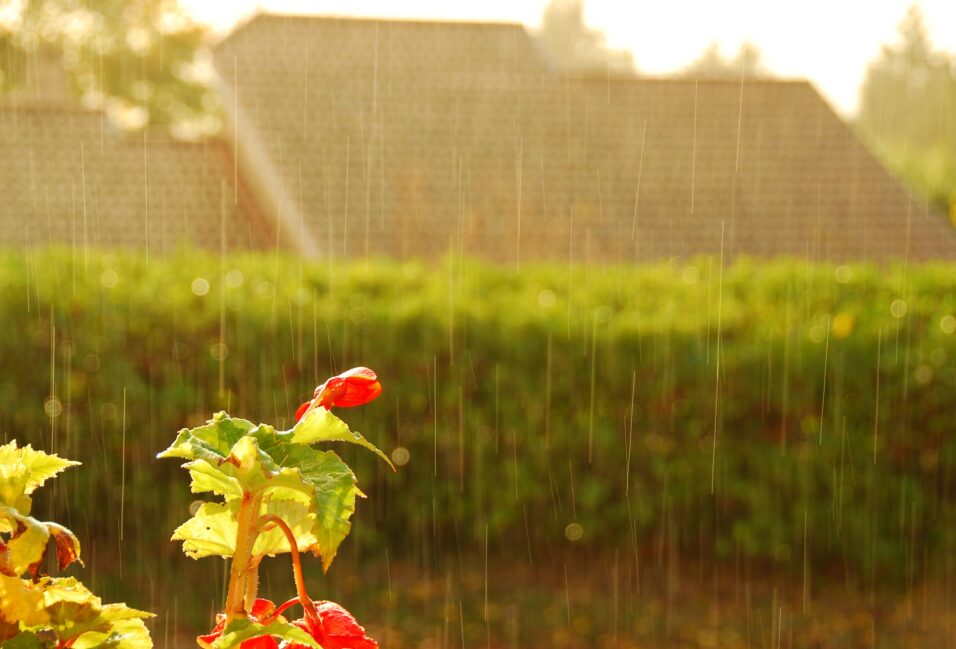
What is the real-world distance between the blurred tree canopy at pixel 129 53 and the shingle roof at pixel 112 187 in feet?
67.1

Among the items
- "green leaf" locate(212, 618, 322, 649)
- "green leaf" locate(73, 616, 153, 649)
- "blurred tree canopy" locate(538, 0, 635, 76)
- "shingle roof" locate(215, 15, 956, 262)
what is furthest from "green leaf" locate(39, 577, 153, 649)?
"blurred tree canopy" locate(538, 0, 635, 76)

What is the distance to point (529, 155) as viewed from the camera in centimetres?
1686

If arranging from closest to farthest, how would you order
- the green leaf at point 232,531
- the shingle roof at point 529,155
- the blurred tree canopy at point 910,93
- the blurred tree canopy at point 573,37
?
the green leaf at point 232,531, the shingle roof at point 529,155, the blurred tree canopy at point 910,93, the blurred tree canopy at point 573,37

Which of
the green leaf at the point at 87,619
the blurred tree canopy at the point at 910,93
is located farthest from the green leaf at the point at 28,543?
the blurred tree canopy at the point at 910,93

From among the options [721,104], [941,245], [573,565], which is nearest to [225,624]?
[573,565]

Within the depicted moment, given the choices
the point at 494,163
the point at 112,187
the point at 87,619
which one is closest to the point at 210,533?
the point at 87,619

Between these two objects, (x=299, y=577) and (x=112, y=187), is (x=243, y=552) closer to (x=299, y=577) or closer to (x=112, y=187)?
(x=299, y=577)

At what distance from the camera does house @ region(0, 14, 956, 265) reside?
50.9 feet

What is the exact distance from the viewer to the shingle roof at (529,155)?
15.5 metres

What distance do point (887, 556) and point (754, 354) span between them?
1309 millimetres

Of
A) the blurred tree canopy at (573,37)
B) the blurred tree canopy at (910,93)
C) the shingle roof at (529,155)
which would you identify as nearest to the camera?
the shingle roof at (529,155)

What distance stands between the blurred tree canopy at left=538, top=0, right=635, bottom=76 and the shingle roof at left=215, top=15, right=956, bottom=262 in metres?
73.5

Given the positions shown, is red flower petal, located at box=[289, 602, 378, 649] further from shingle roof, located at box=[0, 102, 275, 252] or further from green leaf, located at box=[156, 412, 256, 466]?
shingle roof, located at box=[0, 102, 275, 252]

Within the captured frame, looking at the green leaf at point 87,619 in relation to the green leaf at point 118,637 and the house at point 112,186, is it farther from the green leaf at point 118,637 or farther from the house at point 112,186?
the house at point 112,186
